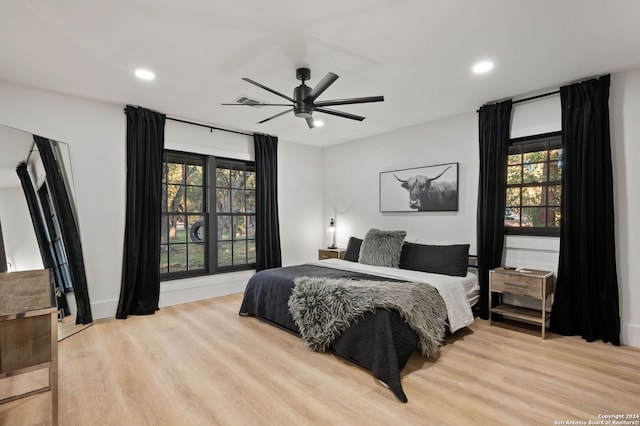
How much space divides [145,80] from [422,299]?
3.40 m

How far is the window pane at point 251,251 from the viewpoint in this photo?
5259 millimetres

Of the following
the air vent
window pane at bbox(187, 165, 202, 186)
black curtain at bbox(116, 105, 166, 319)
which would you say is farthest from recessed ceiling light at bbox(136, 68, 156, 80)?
window pane at bbox(187, 165, 202, 186)

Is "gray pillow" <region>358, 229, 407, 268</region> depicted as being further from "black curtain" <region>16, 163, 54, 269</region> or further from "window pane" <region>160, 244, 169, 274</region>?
"black curtain" <region>16, 163, 54, 269</region>

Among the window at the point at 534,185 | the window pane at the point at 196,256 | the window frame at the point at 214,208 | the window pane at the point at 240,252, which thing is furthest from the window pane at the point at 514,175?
the window pane at the point at 196,256

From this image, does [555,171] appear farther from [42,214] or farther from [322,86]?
[42,214]

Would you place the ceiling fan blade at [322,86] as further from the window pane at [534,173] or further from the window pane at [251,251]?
the window pane at [251,251]

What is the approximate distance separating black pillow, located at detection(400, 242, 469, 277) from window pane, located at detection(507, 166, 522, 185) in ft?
3.14

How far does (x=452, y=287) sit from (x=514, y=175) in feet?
5.39

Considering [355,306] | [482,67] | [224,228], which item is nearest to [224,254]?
[224,228]

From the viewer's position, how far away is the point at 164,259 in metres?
4.45

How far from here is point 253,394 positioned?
222 centimetres

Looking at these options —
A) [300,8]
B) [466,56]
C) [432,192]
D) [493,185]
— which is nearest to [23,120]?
[300,8]

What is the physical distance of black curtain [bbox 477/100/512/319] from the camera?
146 inches

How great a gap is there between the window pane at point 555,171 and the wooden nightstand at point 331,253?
3079 millimetres
